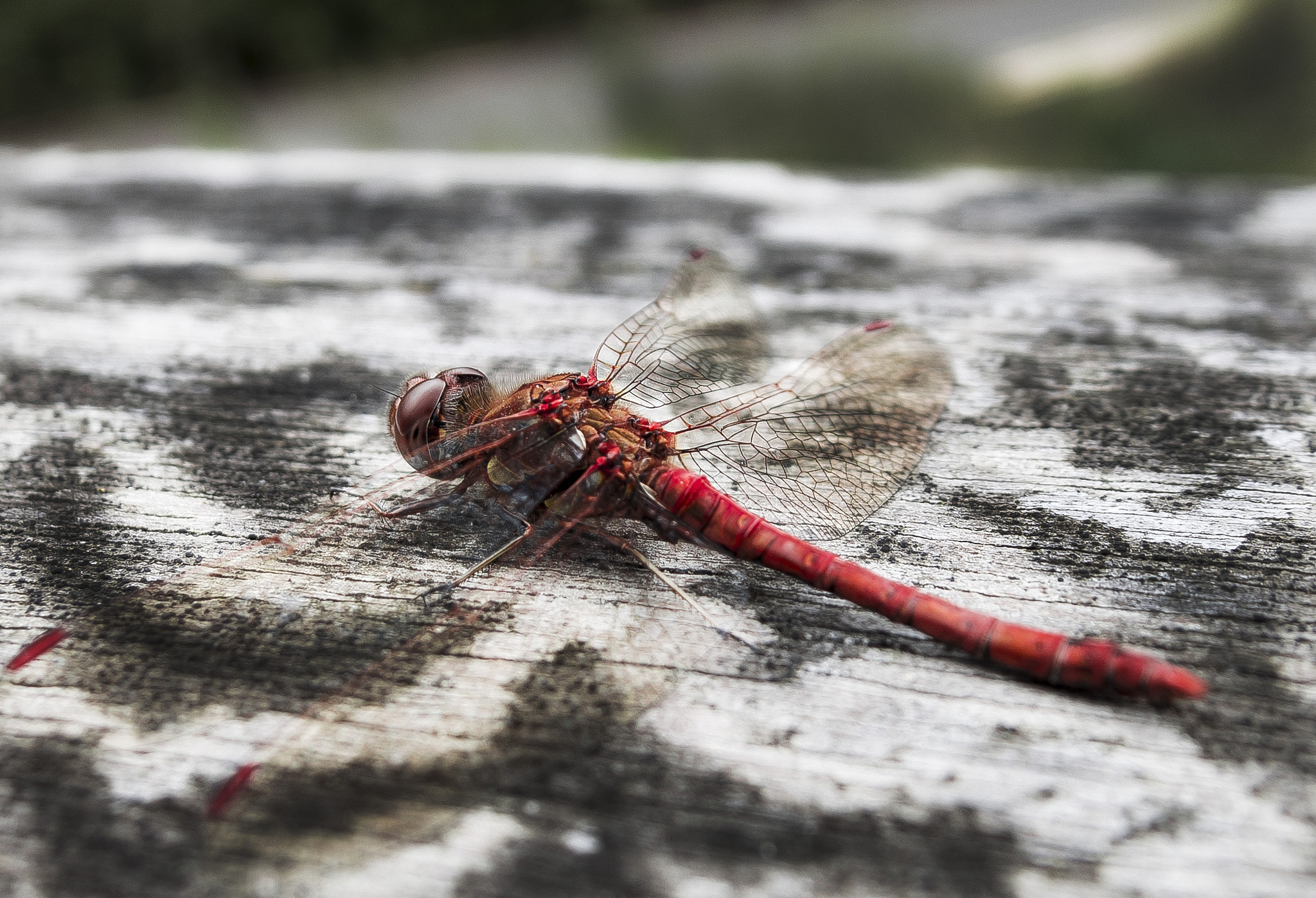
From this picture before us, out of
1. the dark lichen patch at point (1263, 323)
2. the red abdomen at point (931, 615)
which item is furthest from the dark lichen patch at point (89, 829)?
the dark lichen patch at point (1263, 323)

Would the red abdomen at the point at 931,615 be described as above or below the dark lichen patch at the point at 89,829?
above

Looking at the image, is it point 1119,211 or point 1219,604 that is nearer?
point 1219,604

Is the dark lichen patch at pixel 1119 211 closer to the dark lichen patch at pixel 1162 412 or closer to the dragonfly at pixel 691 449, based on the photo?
the dark lichen patch at pixel 1162 412

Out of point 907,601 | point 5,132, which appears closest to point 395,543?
point 907,601

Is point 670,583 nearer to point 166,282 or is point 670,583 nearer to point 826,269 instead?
point 826,269

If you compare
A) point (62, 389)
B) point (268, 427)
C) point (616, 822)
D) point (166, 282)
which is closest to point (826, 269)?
point (268, 427)
